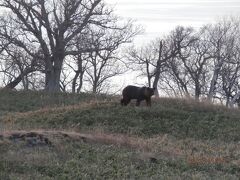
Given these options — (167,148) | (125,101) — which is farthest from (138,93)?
(167,148)

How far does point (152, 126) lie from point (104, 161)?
6809 mm

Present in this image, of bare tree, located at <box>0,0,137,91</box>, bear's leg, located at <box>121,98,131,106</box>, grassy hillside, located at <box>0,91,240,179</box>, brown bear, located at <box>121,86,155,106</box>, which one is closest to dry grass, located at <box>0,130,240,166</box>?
grassy hillside, located at <box>0,91,240,179</box>

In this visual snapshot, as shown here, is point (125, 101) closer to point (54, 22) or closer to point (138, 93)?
point (138, 93)

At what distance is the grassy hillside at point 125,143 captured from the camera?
8172mm

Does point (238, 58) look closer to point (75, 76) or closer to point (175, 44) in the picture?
point (175, 44)

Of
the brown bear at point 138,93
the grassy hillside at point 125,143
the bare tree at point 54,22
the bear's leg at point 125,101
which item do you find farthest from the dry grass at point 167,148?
the bare tree at point 54,22

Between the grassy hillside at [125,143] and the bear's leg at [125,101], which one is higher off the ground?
the bear's leg at [125,101]

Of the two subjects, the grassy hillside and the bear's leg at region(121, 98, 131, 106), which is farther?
the bear's leg at region(121, 98, 131, 106)

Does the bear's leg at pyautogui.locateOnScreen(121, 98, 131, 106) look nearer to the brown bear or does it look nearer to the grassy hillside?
the brown bear

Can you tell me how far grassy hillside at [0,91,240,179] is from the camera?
8172 mm

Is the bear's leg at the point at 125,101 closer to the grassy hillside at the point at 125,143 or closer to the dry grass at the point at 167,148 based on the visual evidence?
the grassy hillside at the point at 125,143

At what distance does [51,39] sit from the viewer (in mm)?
34031

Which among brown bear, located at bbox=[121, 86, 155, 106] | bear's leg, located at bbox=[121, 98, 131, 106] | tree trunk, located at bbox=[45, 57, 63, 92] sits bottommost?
bear's leg, located at bbox=[121, 98, 131, 106]

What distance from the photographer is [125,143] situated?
423 inches
